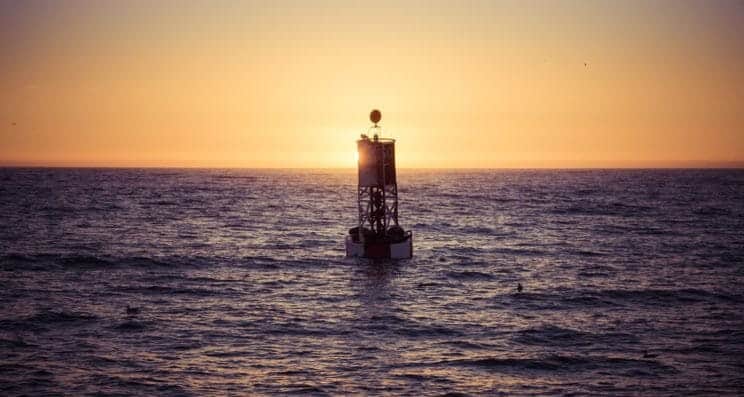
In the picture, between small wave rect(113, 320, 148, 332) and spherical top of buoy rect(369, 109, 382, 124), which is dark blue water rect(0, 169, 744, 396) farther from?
spherical top of buoy rect(369, 109, 382, 124)

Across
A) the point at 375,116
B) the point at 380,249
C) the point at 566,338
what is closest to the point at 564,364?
the point at 566,338

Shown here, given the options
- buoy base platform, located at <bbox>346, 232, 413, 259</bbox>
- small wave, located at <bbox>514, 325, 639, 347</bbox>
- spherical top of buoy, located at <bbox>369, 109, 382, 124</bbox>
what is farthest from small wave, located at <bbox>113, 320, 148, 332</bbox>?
spherical top of buoy, located at <bbox>369, 109, 382, 124</bbox>

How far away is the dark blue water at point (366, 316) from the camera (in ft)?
72.6

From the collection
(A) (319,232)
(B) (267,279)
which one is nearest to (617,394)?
(B) (267,279)

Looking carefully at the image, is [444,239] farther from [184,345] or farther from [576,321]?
[184,345]

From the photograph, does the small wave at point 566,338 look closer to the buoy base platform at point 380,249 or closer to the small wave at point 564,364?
the small wave at point 564,364

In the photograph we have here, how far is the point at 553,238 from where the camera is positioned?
6619 centimetres

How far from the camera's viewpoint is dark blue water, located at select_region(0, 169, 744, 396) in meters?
22.1

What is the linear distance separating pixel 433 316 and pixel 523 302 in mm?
5841

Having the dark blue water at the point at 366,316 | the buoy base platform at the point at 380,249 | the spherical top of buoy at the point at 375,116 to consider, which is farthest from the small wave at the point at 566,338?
the spherical top of buoy at the point at 375,116

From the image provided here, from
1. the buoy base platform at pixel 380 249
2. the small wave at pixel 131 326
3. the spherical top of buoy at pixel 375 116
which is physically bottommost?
the small wave at pixel 131 326

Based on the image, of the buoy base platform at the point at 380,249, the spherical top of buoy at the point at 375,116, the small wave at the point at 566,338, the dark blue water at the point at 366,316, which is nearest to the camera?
the dark blue water at the point at 366,316

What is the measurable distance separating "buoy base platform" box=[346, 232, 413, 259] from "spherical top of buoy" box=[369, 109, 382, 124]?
27.3 ft

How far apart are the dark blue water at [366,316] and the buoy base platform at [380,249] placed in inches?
59.4
